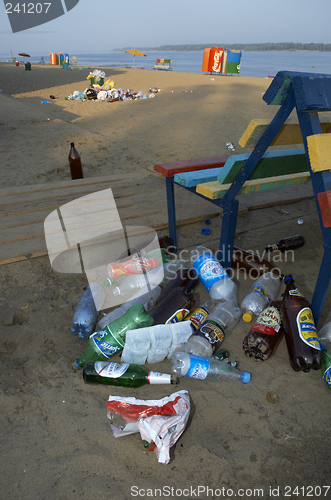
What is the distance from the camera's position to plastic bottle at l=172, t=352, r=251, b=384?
7.11ft

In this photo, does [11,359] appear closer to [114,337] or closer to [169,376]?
[114,337]

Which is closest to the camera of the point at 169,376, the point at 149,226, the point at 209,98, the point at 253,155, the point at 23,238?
the point at 169,376

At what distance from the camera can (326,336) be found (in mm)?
2449

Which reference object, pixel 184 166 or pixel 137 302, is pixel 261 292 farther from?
pixel 184 166

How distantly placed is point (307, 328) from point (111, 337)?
4.51 ft

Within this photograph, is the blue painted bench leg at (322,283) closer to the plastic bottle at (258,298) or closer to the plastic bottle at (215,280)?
the plastic bottle at (258,298)

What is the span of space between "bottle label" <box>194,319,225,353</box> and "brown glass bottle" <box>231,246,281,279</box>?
1.01m

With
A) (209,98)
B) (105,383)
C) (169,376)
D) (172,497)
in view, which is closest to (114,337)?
(105,383)

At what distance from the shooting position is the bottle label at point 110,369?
6.89 ft

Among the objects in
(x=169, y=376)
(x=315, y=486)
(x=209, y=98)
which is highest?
(x=209, y=98)

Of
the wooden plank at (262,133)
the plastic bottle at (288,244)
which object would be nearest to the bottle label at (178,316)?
the wooden plank at (262,133)

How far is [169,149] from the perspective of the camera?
7277 millimetres

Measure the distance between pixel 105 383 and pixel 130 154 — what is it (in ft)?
18.4

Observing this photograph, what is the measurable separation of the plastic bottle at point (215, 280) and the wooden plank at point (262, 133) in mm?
1025
